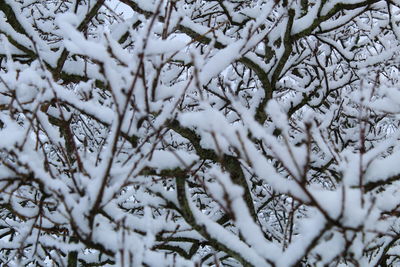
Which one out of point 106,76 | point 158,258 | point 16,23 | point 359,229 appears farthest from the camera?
point 16,23

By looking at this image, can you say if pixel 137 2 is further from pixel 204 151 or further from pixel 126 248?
pixel 126 248

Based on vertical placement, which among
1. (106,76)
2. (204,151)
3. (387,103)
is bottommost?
(387,103)

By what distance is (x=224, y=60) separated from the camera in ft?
5.09

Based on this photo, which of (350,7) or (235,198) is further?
(350,7)

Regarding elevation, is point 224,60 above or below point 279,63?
below

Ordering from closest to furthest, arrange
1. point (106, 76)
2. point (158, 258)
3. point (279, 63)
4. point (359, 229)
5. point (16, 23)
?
point (359, 229), point (106, 76), point (158, 258), point (16, 23), point (279, 63)

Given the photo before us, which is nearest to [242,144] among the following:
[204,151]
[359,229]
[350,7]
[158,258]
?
[359,229]

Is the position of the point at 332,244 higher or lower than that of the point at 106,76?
lower

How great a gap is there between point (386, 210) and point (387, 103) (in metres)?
0.40

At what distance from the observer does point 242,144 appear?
1.11m

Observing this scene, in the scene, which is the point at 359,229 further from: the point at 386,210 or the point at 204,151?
the point at 204,151

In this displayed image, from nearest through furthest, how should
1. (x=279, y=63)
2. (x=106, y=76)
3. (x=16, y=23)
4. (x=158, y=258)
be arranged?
(x=106, y=76) → (x=158, y=258) → (x=16, y=23) → (x=279, y=63)

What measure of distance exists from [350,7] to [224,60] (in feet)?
6.23

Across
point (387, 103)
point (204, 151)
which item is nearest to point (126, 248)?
point (387, 103)
